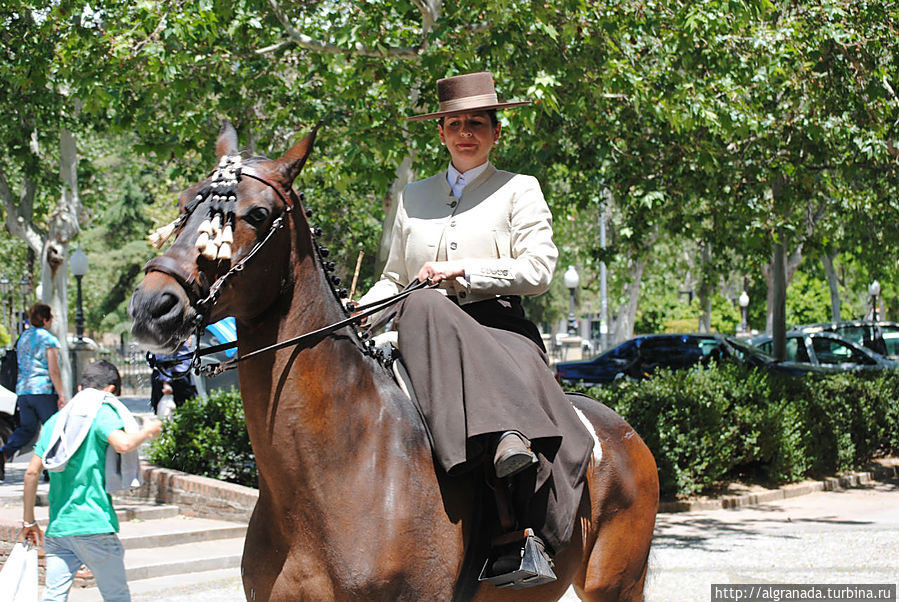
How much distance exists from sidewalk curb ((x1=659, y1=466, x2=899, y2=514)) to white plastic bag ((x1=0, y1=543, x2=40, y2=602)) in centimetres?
895

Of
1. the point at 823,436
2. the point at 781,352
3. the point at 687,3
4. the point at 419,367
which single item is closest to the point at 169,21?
the point at 687,3

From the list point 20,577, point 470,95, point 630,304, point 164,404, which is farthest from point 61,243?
point 630,304

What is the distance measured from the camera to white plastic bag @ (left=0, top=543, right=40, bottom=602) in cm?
516

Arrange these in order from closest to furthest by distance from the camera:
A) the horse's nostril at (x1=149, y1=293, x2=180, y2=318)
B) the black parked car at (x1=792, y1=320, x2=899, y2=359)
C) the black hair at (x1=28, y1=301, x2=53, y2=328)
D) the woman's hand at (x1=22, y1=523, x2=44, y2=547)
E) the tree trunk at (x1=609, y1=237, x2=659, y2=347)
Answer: the horse's nostril at (x1=149, y1=293, x2=180, y2=318) → the woman's hand at (x1=22, y1=523, x2=44, y2=547) → the black hair at (x1=28, y1=301, x2=53, y2=328) → the black parked car at (x1=792, y1=320, x2=899, y2=359) → the tree trunk at (x1=609, y1=237, x2=659, y2=347)

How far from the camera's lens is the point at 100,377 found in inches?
256

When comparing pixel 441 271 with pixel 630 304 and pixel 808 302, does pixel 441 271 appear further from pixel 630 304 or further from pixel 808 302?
pixel 808 302

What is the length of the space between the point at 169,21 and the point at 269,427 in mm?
8217

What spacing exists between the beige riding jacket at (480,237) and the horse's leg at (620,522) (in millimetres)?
1078

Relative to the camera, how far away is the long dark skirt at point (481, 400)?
3.73 m

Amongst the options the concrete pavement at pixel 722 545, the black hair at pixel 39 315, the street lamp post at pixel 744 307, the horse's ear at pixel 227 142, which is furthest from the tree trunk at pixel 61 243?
the street lamp post at pixel 744 307

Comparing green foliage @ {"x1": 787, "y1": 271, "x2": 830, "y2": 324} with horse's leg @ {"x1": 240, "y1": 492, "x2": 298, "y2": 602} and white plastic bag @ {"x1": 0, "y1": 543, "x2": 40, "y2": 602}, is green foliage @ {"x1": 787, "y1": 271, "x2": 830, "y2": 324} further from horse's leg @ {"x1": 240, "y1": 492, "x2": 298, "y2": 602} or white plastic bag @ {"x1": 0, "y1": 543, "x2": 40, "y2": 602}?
horse's leg @ {"x1": 240, "y1": 492, "x2": 298, "y2": 602}

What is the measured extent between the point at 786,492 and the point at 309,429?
38.6 ft

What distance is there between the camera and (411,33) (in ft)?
42.0

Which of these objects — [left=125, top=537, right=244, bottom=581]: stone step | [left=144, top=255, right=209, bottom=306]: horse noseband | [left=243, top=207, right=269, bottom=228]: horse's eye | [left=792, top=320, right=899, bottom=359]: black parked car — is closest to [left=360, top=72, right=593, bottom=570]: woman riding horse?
[left=243, top=207, right=269, bottom=228]: horse's eye
